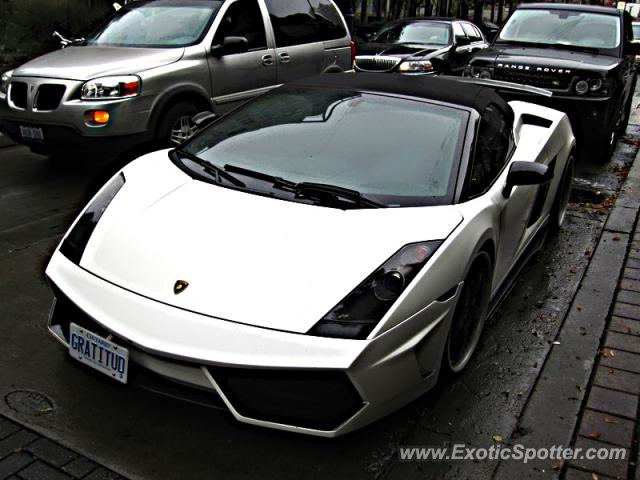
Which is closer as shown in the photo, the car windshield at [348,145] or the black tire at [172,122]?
the car windshield at [348,145]

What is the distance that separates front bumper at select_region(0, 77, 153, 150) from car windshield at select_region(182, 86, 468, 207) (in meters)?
2.34

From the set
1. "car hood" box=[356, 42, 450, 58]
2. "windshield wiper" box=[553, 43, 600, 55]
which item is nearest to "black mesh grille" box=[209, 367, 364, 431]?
"windshield wiper" box=[553, 43, 600, 55]

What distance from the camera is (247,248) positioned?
288 cm

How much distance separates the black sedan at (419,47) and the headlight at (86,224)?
7.60m

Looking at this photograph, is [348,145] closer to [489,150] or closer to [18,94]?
[489,150]

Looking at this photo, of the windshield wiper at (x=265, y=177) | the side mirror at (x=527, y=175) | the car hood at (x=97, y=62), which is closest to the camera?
the windshield wiper at (x=265, y=177)

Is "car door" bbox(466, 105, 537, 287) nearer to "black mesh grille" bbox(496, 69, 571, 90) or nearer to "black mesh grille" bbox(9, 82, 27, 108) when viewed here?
"black mesh grille" bbox(496, 69, 571, 90)

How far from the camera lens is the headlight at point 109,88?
19.9ft

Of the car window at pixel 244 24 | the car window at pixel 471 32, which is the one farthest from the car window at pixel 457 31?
the car window at pixel 244 24

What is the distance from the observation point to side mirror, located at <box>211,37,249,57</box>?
6891 millimetres

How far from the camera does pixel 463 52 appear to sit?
465 inches

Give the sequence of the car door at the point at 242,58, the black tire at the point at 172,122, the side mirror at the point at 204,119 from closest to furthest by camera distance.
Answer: the side mirror at the point at 204,119 < the black tire at the point at 172,122 < the car door at the point at 242,58

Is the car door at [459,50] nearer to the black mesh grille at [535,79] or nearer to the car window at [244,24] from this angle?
the black mesh grille at [535,79]

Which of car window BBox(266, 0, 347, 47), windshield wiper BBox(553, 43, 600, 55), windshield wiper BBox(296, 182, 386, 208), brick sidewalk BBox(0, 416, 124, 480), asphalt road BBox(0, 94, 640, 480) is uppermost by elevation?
car window BBox(266, 0, 347, 47)
